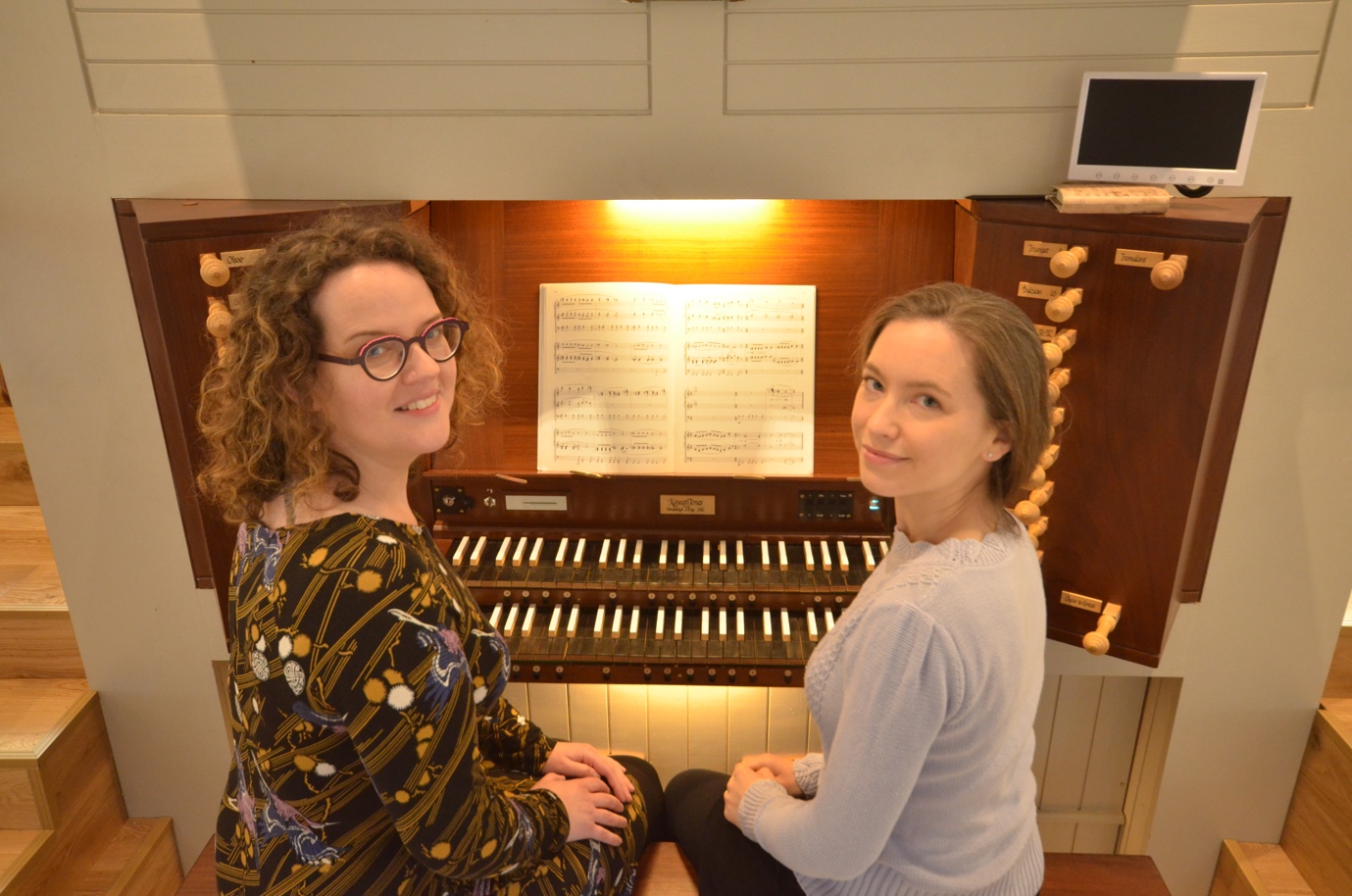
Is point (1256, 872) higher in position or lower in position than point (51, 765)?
lower

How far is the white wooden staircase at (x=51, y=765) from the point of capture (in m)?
2.18

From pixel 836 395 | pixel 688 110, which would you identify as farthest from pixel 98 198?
pixel 836 395

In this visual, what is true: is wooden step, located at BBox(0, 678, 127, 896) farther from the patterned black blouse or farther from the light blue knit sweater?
the light blue knit sweater

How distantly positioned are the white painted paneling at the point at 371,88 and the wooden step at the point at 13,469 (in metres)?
1.14

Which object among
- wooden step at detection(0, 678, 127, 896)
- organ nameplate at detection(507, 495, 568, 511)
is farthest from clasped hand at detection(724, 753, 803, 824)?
wooden step at detection(0, 678, 127, 896)

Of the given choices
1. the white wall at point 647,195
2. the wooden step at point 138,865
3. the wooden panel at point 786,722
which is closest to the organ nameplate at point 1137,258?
the white wall at point 647,195

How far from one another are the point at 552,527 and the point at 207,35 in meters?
1.22

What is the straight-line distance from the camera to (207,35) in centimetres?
187

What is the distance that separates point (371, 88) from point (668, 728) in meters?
1.71

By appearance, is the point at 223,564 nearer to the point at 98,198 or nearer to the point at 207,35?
the point at 98,198

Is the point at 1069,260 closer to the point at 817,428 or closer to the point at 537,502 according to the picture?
the point at 817,428

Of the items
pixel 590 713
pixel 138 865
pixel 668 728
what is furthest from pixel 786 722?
pixel 138 865

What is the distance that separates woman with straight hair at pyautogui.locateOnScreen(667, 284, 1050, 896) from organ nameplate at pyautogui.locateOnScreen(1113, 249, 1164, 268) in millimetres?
513

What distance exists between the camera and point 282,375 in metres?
1.28
